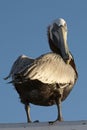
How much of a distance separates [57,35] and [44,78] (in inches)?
71.1

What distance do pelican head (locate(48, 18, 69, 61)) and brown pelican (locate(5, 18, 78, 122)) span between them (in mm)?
353

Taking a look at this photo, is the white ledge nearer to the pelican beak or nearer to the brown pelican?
the brown pelican

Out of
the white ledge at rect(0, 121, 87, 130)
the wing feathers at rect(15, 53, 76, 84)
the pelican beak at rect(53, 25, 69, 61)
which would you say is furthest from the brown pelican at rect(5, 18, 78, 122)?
the white ledge at rect(0, 121, 87, 130)

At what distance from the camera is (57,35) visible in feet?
31.9

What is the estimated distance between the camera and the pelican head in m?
9.61

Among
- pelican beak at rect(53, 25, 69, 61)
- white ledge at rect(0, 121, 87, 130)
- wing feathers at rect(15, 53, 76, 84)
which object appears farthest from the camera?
pelican beak at rect(53, 25, 69, 61)

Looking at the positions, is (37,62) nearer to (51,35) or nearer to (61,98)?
(61,98)

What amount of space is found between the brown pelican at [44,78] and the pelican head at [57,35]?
1.16 ft

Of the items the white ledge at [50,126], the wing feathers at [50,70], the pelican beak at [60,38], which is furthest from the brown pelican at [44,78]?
the white ledge at [50,126]

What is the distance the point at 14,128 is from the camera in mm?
5781

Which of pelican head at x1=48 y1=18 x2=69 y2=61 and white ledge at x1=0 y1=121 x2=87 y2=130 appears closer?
white ledge at x1=0 y1=121 x2=87 y2=130

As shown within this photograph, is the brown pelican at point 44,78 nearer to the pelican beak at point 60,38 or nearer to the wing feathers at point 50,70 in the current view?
the wing feathers at point 50,70

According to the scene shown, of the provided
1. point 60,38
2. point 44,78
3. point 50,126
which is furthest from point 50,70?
point 50,126

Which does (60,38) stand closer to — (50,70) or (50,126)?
(50,70)
